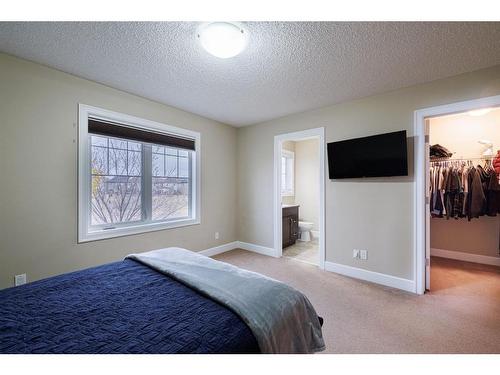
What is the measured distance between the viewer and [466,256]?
11.6ft

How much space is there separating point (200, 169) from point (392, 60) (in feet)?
9.25

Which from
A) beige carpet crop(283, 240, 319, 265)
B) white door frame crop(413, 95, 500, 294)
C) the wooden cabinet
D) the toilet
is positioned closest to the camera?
white door frame crop(413, 95, 500, 294)

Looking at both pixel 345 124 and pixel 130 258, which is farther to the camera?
pixel 345 124

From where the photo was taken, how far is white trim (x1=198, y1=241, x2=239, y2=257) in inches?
149

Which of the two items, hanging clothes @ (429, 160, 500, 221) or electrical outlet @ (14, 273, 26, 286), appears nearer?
electrical outlet @ (14, 273, 26, 286)

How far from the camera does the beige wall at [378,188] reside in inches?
93.4

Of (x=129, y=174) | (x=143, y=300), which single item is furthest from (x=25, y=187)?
(x=143, y=300)

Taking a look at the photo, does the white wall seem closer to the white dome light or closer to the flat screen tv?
the flat screen tv

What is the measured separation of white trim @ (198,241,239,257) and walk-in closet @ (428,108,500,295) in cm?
300

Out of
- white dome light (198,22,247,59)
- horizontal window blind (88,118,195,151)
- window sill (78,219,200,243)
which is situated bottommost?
window sill (78,219,200,243)

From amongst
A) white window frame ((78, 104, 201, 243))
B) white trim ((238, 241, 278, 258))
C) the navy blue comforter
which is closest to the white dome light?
white window frame ((78, 104, 201, 243))

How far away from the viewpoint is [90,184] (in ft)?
8.24

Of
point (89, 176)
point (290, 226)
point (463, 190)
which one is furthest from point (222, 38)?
point (463, 190)
